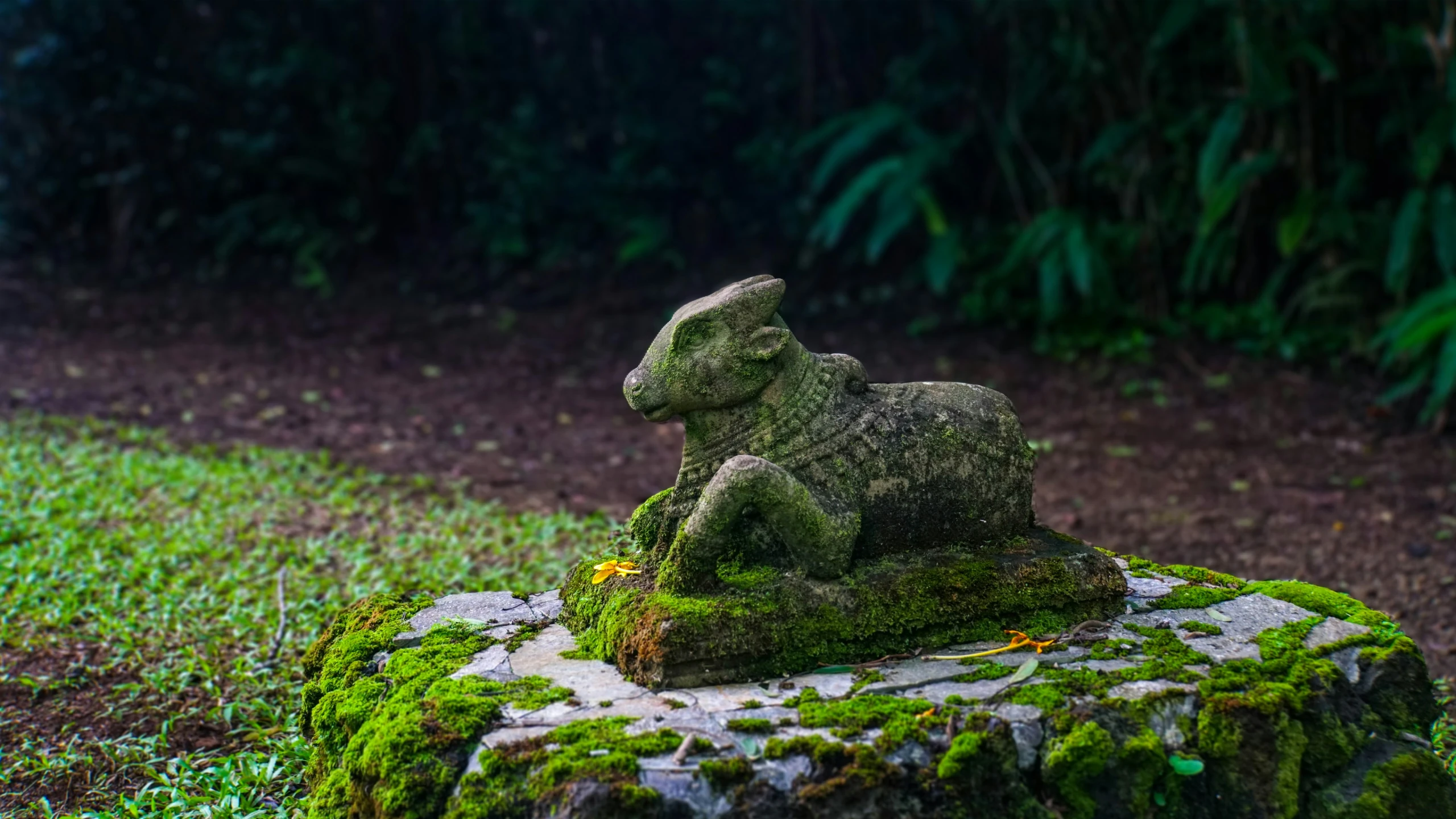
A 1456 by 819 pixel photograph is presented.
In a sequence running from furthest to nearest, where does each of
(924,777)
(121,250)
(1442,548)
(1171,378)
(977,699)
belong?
(121,250)
(1171,378)
(1442,548)
(977,699)
(924,777)

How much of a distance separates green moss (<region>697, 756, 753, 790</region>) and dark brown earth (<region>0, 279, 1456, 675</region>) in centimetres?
407

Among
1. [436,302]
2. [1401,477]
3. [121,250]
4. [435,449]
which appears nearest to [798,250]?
[436,302]

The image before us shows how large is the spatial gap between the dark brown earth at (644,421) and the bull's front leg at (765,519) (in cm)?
355

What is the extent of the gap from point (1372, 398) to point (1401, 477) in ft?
4.37

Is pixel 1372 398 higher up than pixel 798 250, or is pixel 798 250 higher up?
pixel 798 250

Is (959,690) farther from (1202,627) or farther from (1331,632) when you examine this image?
(1331,632)

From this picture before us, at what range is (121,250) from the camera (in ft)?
43.3

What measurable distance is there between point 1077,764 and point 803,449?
1.19m

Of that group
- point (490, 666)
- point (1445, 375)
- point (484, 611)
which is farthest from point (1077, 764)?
point (1445, 375)

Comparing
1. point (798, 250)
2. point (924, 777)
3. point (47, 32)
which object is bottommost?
point (924, 777)

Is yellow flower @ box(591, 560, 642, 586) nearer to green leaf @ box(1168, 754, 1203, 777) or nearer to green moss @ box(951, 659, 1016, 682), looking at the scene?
green moss @ box(951, 659, 1016, 682)

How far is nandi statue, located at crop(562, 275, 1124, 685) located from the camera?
3.58 m

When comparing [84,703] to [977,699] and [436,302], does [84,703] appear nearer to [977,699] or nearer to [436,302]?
[977,699]

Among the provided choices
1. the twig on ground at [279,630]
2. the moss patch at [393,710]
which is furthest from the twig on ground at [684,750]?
the twig on ground at [279,630]
